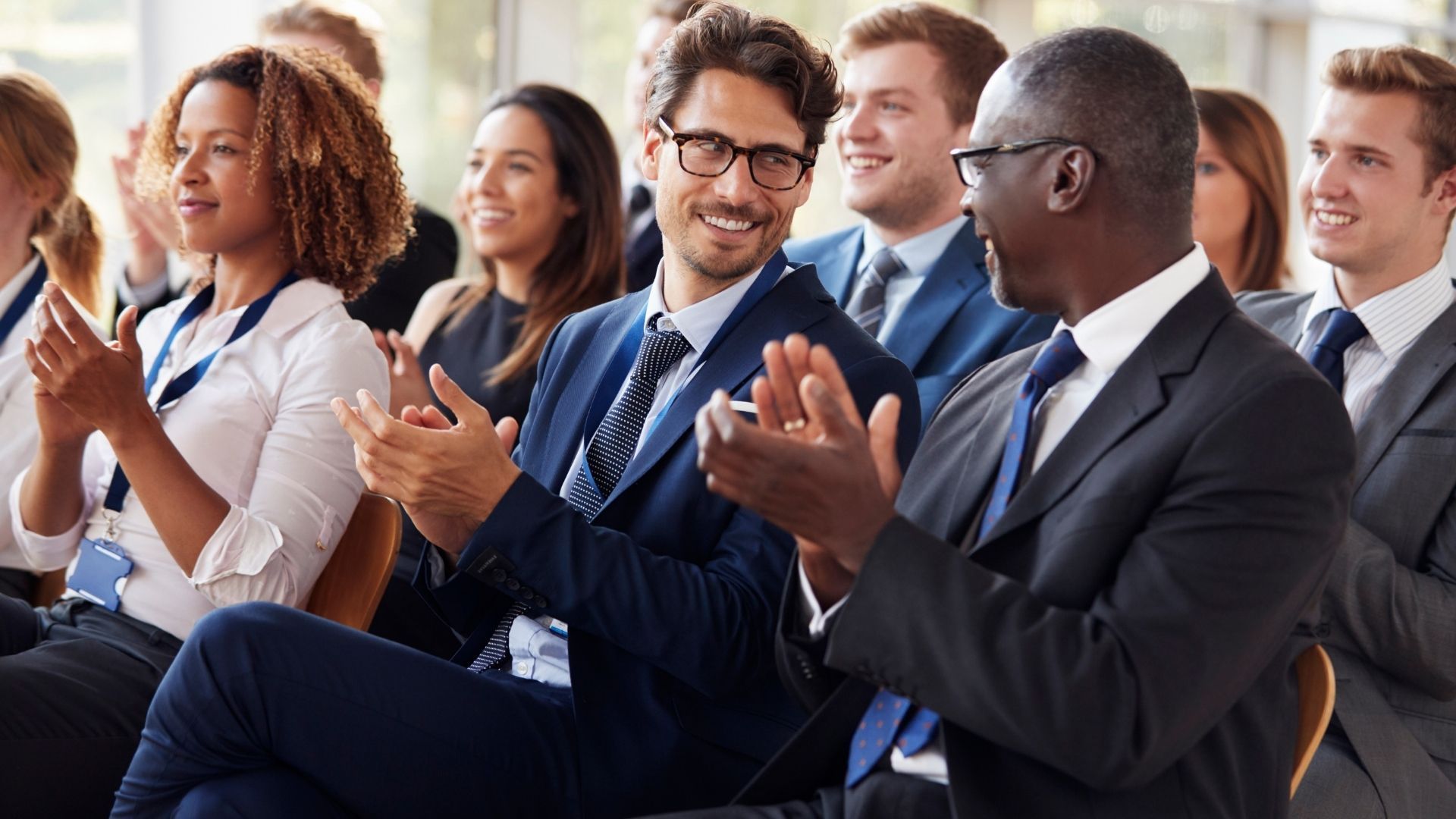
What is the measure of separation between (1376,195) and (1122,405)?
1303 millimetres

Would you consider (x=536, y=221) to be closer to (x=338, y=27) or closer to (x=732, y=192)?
(x=338, y=27)

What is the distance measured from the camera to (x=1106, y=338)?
4.94 feet

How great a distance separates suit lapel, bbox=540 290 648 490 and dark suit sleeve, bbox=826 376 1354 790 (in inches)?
32.6

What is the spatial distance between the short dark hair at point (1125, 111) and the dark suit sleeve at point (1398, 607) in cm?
79

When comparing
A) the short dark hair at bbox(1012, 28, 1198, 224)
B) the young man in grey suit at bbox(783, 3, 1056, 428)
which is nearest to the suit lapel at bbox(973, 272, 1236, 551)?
the short dark hair at bbox(1012, 28, 1198, 224)

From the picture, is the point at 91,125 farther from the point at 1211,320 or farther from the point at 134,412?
the point at 1211,320

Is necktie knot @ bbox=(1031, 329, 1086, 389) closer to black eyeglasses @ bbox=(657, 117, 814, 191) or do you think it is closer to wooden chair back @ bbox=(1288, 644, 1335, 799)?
wooden chair back @ bbox=(1288, 644, 1335, 799)

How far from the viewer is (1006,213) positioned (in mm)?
1533

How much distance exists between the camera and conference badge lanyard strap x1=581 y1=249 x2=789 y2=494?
1.98 m

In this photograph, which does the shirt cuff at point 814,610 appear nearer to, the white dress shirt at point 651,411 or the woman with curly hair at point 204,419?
the white dress shirt at point 651,411

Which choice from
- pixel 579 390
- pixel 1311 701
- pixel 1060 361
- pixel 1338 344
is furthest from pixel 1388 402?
pixel 579 390

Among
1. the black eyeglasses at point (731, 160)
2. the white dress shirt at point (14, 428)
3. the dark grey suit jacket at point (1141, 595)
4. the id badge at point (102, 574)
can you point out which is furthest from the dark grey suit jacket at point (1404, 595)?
the white dress shirt at point (14, 428)

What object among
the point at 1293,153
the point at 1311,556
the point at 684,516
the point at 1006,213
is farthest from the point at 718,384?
the point at 1293,153

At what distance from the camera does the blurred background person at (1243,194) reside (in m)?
3.50
